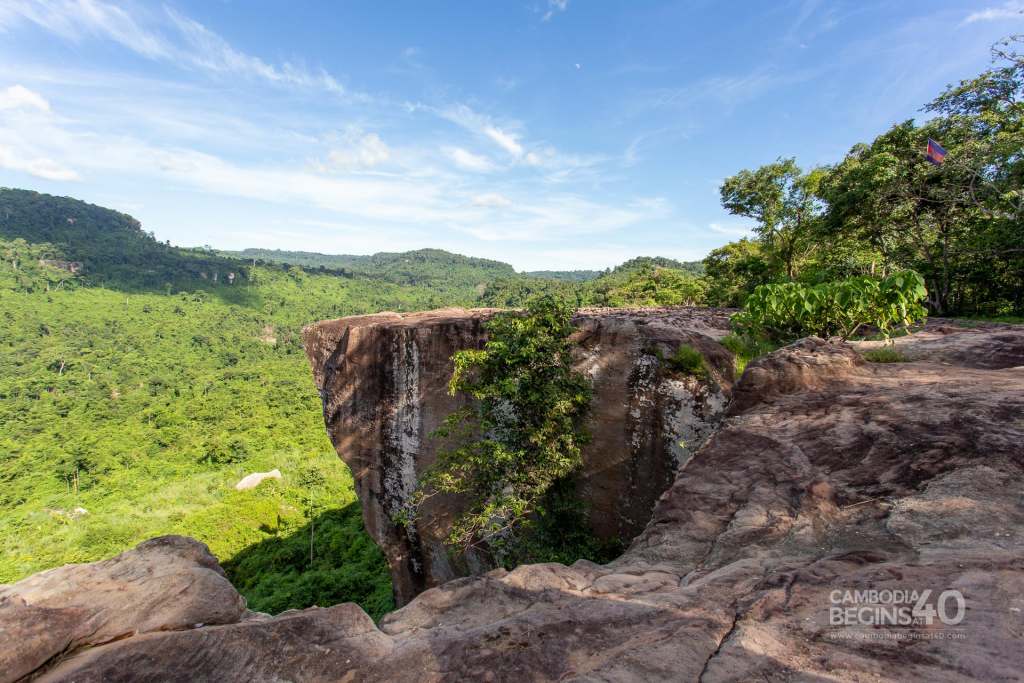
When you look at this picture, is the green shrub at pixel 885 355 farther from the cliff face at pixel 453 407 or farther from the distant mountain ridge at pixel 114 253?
the distant mountain ridge at pixel 114 253

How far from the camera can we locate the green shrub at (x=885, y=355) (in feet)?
22.6

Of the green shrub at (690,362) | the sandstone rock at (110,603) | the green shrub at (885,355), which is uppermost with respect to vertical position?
the green shrub at (885,355)

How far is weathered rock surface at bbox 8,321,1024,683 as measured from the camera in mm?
2709

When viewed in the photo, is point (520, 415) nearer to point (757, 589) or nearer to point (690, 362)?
point (690, 362)

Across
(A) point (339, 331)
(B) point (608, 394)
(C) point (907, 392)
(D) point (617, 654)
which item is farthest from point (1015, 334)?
(A) point (339, 331)

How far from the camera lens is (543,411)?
→ 8289 millimetres

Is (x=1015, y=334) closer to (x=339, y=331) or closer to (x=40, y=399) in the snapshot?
(x=339, y=331)

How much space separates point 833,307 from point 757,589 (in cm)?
611

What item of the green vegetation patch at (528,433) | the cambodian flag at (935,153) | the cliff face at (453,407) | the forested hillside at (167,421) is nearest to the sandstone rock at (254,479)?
the forested hillside at (167,421)

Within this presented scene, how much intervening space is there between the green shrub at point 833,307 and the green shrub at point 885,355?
0.37 m

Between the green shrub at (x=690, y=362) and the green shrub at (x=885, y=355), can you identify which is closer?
the green shrub at (x=885, y=355)

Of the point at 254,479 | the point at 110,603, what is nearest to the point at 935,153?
the point at 110,603

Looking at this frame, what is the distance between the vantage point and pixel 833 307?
7.64m

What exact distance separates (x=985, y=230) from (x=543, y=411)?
1406cm
